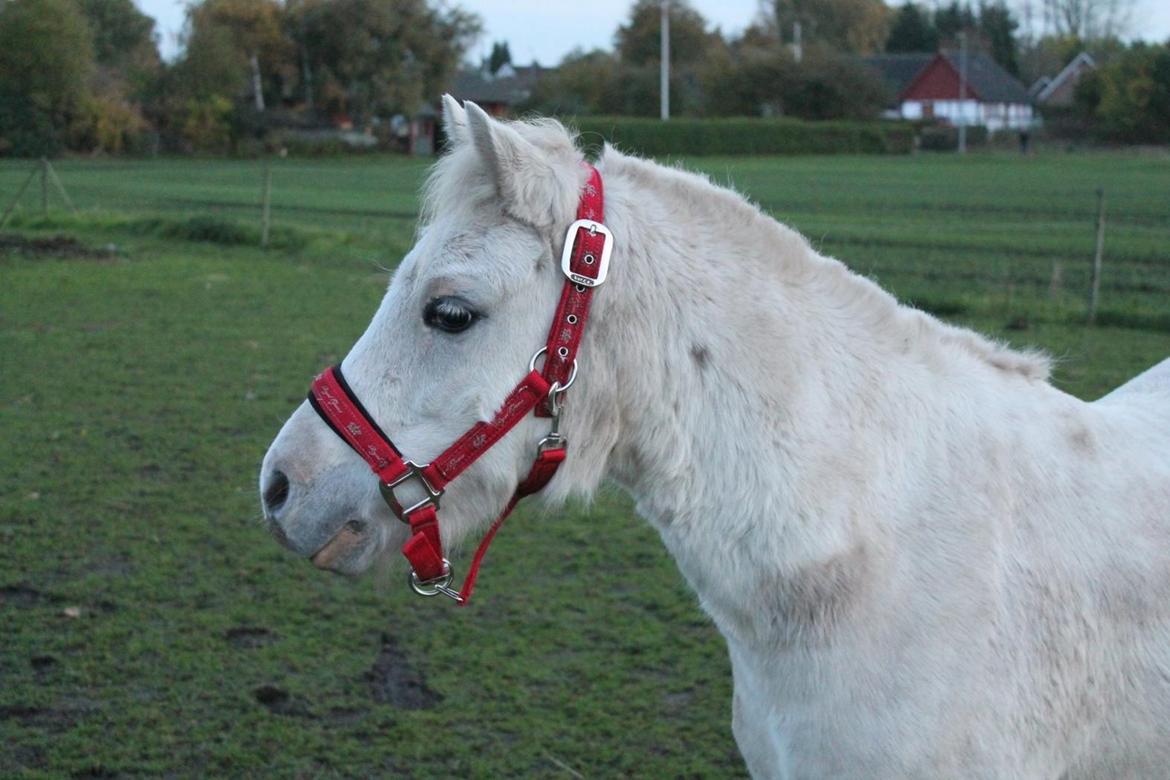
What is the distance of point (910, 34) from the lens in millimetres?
95188

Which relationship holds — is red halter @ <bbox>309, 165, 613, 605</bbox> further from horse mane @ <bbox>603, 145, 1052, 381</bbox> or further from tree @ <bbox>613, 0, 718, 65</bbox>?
tree @ <bbox>613, 0, 718, 65</bbox>

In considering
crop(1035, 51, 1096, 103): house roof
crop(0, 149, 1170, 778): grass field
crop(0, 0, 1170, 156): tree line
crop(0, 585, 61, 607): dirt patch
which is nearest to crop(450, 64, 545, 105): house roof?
crop(0, 0, 1170, 156): tree line

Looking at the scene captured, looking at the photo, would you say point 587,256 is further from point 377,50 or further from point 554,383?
point 377,50

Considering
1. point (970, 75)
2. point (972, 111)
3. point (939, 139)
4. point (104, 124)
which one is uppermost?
point (970, 75)

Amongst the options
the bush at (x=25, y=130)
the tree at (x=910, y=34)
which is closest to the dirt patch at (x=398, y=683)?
the bush at (x=25, y=130)

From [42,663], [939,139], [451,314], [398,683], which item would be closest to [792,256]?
[451,314]

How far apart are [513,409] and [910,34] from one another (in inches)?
3992

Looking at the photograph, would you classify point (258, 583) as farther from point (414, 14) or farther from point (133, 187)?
point (414, 14)

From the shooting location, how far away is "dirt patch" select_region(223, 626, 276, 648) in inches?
183

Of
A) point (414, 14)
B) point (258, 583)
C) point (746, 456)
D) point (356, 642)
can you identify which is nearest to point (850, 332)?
point (746, 456)

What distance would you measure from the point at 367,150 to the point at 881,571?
54452 millimetres

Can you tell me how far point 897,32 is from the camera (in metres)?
95.6

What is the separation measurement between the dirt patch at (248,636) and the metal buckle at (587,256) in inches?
124

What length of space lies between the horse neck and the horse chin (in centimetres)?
47
